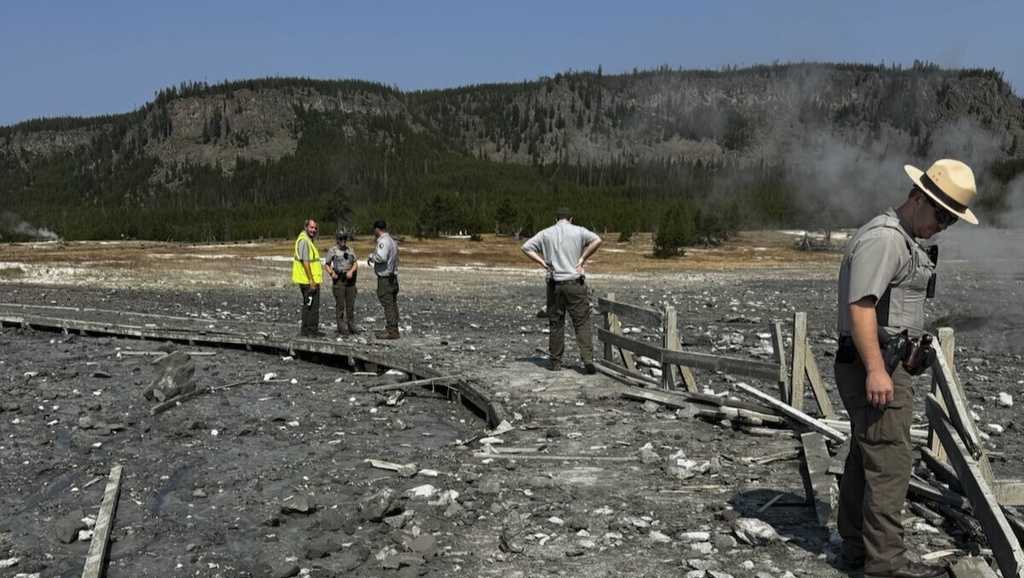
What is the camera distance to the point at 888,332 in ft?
15.3

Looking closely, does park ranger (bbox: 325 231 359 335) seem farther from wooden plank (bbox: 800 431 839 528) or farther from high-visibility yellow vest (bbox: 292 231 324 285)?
wooden plank (bbox: 800 431 839 528)

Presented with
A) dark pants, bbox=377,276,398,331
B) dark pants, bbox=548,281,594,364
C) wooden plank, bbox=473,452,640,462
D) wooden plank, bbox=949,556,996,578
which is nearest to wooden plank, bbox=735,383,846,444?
wooden plank, bbox=473,452,640,462

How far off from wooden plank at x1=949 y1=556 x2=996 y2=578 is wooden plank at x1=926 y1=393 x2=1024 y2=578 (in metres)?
0.10

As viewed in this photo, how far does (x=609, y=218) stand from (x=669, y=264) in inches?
2299

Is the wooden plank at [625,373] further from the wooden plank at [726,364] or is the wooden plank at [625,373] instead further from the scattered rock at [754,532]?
the scattered rock at [754,532]

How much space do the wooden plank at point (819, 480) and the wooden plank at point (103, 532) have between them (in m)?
4.87

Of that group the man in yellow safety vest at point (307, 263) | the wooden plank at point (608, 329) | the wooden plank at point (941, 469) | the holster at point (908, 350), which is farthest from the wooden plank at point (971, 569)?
the man in yellow safety vest at point (307, 263)

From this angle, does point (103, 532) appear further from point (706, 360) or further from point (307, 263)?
point (307, 263)

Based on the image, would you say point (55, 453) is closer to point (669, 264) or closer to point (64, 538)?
point (64, 538)

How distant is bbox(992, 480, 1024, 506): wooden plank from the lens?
536cm

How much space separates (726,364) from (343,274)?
8764 millimetres

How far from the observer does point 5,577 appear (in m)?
5.88

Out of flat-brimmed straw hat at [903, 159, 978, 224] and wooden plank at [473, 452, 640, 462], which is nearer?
flat-brimmed straw hat at [903, 159, 978, 224]

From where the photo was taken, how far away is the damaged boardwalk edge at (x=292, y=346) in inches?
437
